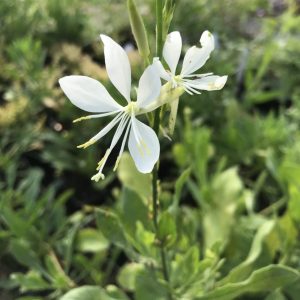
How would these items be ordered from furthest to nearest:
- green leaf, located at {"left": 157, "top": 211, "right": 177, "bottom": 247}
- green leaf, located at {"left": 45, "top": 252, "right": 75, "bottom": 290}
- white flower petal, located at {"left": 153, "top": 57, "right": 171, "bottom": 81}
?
green leaf, located at {"left": 45, "top": 252, "right": 75, "bottom": 290}
green leaf, located at {"left": 157, "top": 211, "right": 177, "bottom": 247}
white flower petal, located at {"left": 153, "top": 57, "right": 171, "bottom": 81}

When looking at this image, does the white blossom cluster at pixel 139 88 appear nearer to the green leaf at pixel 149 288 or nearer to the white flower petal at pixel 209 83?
the white flower petal at pixel 209 83

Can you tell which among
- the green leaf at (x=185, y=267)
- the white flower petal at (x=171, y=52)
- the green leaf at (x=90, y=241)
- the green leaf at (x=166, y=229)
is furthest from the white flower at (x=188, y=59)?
the green leaf at (x=90, y=241)

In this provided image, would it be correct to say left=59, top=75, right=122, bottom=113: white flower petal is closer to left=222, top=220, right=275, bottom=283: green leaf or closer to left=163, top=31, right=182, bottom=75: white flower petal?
left=163, top=31, right=182, bottom=75: white flower petal

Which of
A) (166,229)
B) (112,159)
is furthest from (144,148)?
(112,159)

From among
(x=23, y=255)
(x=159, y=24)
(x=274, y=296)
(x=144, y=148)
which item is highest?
(x=159, y=24)

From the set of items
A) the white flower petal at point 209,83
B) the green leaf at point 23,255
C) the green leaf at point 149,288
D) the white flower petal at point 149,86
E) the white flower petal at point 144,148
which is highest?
the white flower petal at point 149,86

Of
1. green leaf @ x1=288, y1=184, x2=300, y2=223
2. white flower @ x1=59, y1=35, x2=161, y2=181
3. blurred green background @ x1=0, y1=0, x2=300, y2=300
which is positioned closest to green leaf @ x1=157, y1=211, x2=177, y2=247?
blurred green background @ x1=0, y1=0, x2=300, y2=300

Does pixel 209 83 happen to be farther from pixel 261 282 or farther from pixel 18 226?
pixel 18 226
